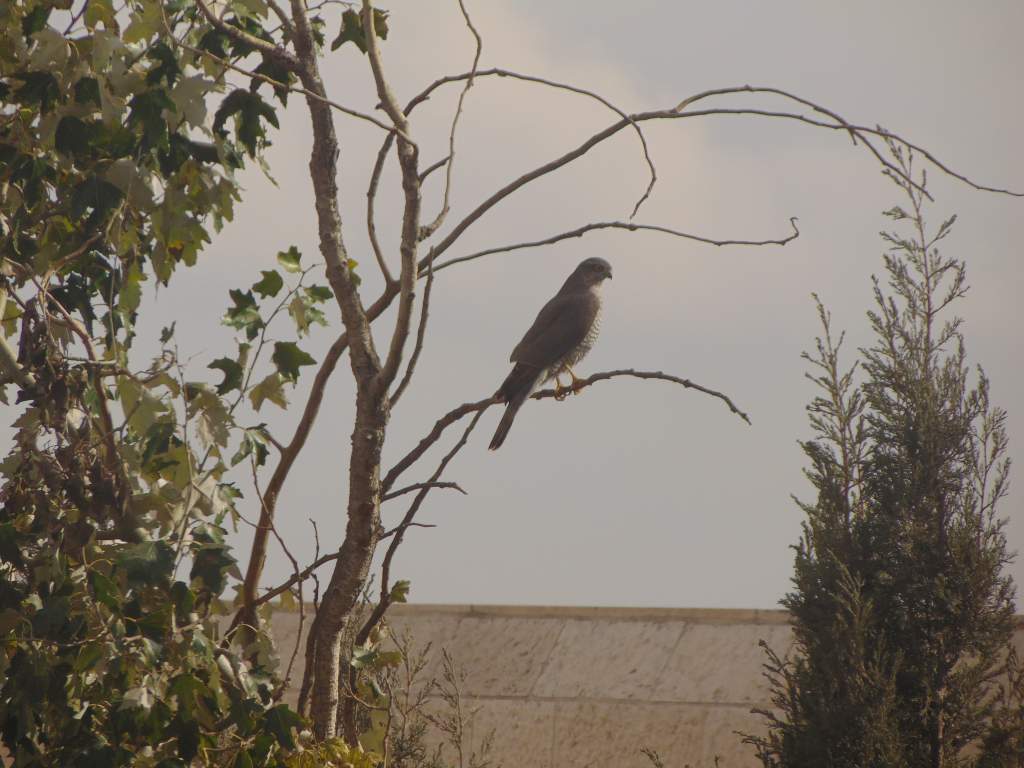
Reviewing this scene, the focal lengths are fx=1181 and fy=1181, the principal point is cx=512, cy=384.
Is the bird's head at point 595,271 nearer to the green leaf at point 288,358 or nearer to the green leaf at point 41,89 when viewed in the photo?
the green leaf at point 288,358

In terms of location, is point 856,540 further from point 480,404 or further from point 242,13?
point 242,13

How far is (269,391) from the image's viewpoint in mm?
3473

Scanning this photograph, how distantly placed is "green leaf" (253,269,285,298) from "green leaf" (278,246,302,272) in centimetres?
5

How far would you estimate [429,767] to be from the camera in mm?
5812

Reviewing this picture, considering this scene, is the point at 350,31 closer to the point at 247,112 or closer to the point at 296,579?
the point at 247,112

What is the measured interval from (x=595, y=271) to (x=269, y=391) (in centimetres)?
447

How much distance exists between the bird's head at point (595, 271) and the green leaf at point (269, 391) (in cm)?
438

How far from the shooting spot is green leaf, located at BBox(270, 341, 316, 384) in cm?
346

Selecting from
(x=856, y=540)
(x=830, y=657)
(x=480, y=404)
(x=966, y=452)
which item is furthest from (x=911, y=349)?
(x=480, y=404)

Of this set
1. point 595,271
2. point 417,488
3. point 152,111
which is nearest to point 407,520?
point 417,488

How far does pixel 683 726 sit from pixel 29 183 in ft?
14.9

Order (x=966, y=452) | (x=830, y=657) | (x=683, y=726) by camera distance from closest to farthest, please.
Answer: (x=830, y=657) → (x=966, y=452) → (x=683, y=726)

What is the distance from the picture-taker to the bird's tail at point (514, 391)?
5512mm

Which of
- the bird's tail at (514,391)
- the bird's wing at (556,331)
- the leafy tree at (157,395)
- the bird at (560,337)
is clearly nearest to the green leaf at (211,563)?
the leafy tree at (157,395)
